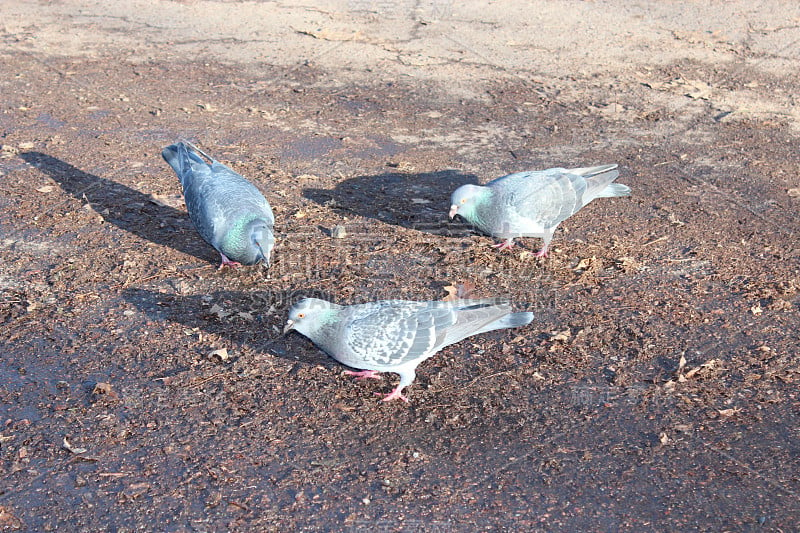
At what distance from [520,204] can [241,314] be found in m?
2.58

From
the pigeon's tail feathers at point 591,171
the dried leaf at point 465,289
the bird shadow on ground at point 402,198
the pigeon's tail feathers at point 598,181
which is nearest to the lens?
the dried leaf at point 465,289

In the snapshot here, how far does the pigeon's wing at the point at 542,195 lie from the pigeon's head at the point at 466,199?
17 cm

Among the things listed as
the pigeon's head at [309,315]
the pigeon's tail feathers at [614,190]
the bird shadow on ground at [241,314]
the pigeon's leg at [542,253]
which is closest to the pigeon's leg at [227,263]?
the bird shadow on ground at [241,314]

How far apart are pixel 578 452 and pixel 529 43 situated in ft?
30.0

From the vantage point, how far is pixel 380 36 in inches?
472

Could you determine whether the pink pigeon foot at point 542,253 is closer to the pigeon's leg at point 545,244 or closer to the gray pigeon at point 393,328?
the pigeon's leg at point 545,244

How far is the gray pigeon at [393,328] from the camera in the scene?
4414 mm

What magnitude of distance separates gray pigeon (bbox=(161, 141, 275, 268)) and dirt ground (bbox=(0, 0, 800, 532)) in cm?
28

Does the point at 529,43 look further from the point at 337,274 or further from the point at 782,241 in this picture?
the point at 337,274

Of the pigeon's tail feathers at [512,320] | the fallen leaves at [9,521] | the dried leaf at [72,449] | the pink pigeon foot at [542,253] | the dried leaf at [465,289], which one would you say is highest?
the pigeon's tail feathers at [512,320]

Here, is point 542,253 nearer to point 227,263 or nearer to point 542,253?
point 542,253

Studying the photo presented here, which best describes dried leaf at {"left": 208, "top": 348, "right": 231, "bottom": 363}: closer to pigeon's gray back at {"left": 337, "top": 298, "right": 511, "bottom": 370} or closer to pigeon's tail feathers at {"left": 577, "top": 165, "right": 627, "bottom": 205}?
pigeon's gray back at {"left": 337, "top": 298, "right": 511, "bottom": 370}

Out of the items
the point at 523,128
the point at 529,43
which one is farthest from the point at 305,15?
the point at 523,128

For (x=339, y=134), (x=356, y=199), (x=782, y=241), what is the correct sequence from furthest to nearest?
(x=339, y=134) → (x=356, y=199) → (x=782, y=241)
